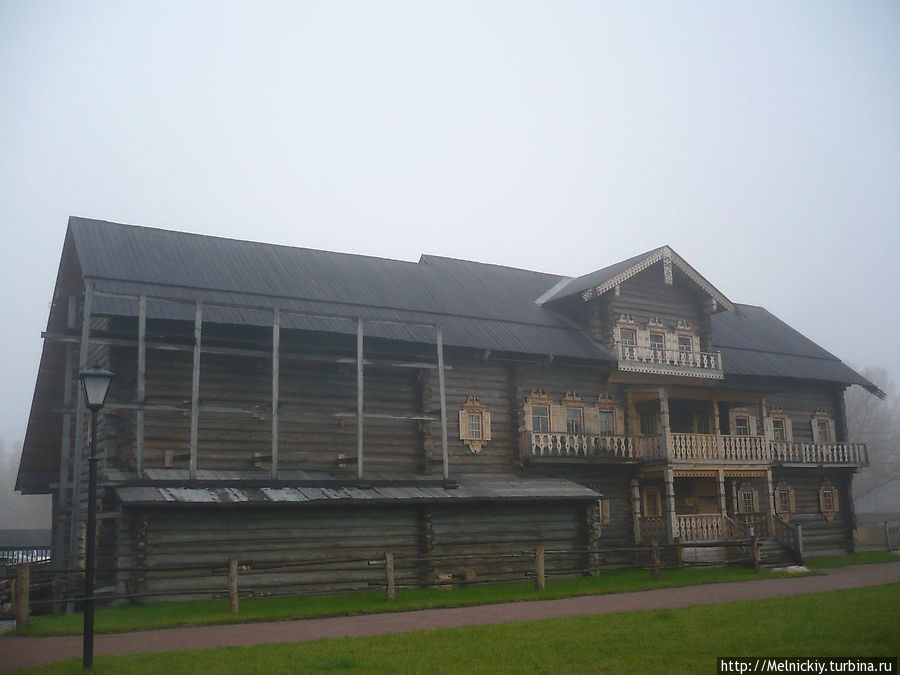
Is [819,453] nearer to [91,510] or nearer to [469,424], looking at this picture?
[469,424]

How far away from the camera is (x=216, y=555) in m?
22.4

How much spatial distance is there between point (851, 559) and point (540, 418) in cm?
1323

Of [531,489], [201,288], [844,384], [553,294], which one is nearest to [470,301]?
[553,294]

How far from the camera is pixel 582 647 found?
1228cm

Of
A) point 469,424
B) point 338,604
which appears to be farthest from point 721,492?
point 338,604

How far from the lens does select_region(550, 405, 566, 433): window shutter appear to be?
3023 cm

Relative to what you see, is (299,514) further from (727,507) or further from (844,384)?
(844,384)

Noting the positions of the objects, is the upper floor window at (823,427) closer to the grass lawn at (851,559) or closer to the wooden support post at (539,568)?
the grass lawn at (851,559)

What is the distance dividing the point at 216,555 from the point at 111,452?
159 inches

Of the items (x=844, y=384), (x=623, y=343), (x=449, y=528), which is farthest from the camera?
(x=844, y=384)

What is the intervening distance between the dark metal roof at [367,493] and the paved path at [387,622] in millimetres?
4915

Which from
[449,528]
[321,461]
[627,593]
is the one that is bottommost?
[627,593]

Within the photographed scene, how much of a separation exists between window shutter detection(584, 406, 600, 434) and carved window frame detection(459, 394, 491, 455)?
395 centimetres

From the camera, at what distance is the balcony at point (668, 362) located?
31453 millimetres
